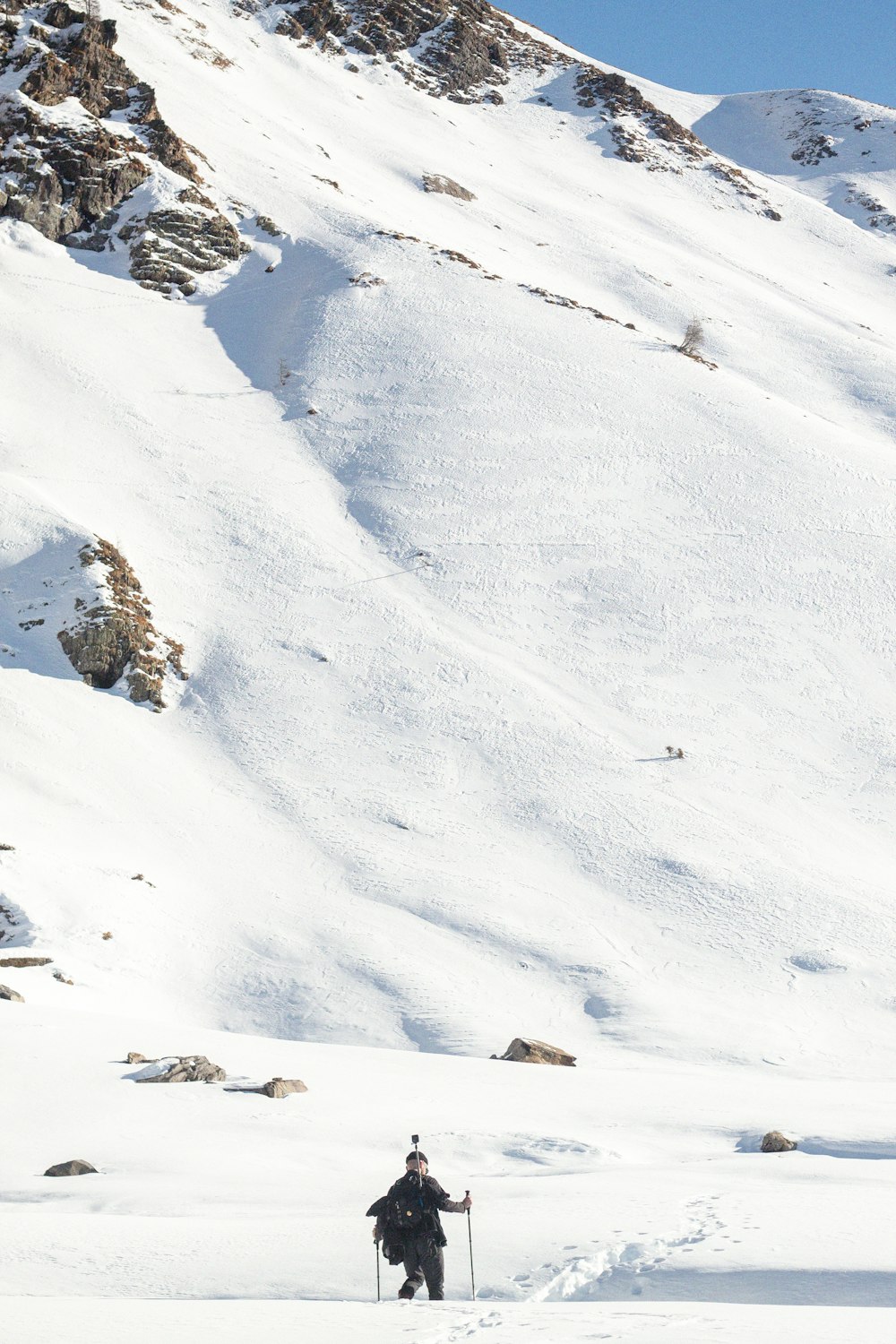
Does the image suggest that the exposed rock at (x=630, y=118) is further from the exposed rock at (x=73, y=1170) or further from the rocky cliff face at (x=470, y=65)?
the exposed rock at (x=73, y=1170)

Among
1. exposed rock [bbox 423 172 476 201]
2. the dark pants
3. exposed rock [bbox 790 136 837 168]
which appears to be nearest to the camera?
the dark pants

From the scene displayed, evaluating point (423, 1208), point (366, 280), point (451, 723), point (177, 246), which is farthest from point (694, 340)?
point (423, 1208)

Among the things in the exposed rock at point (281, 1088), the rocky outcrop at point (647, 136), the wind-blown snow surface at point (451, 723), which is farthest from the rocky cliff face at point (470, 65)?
the exposed rock at point (281, 1088)

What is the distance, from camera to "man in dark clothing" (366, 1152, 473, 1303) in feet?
26.1

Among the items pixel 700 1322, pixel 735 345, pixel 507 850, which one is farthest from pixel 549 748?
pixel 735 345

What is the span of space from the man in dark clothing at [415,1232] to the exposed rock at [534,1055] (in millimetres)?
8567

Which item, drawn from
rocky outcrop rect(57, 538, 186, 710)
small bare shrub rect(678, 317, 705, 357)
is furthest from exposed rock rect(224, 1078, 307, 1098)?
small bare shrub rect(678, 317, 705, 357)

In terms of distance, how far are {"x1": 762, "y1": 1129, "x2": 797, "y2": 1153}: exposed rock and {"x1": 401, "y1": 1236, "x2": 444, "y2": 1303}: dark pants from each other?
17.2 feet

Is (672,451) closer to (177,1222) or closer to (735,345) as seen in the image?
(735,345)

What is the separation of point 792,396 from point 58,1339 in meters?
45.8

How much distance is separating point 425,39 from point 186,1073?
89646 millimetres

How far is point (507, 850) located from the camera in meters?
24.6

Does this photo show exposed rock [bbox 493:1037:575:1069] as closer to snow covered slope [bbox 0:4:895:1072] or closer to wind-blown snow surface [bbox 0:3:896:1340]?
wind-blown snow surface [bbox 0:3:896:1340]

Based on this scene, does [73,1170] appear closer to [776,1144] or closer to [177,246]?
[776,1144]
